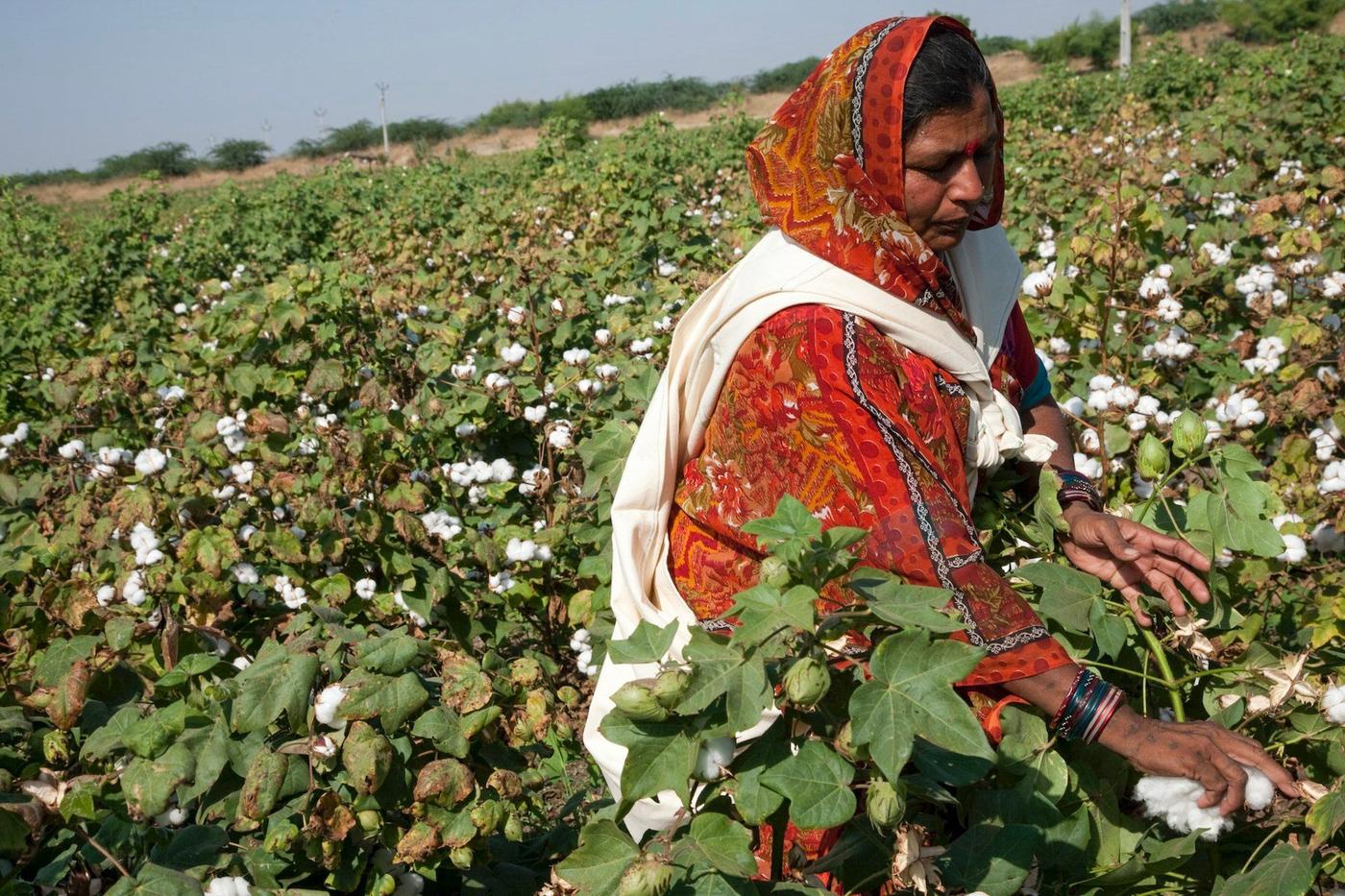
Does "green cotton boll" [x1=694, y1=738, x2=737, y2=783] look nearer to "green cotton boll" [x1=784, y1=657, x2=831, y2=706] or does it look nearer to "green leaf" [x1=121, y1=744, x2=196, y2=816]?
"green cotton boll" [x1=784, y1=657, x2=831, y2=706]

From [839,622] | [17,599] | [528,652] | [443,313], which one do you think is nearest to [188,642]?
[17,599]

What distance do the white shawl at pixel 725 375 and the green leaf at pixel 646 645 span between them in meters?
0.45

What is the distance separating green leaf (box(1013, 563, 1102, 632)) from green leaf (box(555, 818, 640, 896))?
0.61m

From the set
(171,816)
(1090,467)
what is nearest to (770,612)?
(171,816)

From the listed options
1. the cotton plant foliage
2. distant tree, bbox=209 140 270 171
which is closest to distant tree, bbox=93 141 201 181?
distant tree, bbox=209 140 270 171

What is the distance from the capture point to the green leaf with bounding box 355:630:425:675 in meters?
1.41

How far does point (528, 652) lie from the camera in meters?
2.42

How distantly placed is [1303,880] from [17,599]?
6.59 ft

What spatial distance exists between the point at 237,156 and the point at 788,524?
1953 inches

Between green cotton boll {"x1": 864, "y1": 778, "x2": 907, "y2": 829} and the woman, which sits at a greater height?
the woman

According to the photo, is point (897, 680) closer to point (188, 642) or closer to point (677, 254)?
point (188, 642)

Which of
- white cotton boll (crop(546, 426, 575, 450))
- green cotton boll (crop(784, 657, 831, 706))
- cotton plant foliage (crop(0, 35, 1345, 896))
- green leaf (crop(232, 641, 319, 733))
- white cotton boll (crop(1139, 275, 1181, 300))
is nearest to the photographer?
green cotton boll (crop(784, 657, 831, 706))

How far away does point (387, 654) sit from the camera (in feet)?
4.64

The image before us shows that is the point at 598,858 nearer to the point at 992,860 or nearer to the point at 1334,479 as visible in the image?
the point at 992,860
